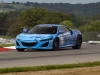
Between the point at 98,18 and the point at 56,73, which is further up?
the point at 56,73

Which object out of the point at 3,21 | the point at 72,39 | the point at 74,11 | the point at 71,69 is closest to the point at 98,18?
the point at 74,11

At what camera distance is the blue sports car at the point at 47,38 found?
19.9 m

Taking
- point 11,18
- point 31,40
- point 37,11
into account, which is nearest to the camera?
point 31,40

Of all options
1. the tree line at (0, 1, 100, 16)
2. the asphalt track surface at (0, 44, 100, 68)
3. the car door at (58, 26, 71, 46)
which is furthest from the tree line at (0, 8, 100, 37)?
the asphalt track surface at (0, 44, 100, 68)

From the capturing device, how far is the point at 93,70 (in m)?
11.8

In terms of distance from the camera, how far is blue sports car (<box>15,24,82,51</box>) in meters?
19.9

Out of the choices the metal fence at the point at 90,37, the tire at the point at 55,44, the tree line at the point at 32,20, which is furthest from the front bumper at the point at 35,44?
the tree line at the point at 32,20

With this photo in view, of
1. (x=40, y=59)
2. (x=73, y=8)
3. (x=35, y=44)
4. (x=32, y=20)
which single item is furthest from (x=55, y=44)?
(x=73, y=8)

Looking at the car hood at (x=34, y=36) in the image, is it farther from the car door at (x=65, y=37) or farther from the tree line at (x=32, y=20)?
the tree line at (x=32, y=20)

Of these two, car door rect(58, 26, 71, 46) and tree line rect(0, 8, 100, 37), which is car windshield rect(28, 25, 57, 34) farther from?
tree line rect(0, 8, 100, 37)

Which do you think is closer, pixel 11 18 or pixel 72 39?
pixel 72 39

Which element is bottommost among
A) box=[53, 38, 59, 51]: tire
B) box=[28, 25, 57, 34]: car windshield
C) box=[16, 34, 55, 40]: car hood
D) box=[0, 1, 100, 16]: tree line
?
box=[0, 1, 100, 16]: tree line

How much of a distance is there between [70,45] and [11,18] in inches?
2892

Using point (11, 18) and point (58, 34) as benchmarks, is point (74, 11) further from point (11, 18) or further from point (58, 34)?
point (58, 34)
